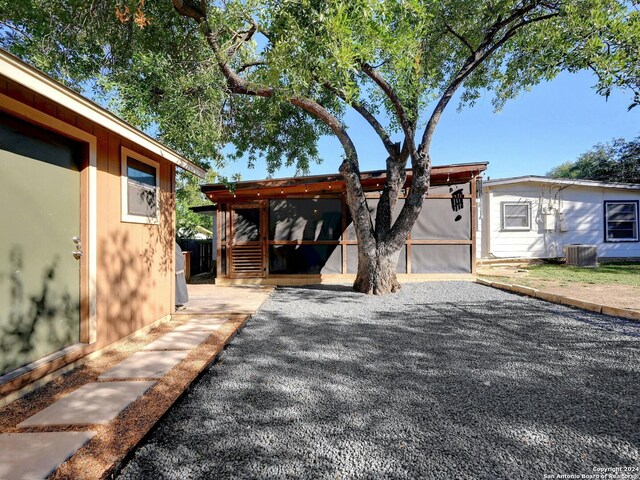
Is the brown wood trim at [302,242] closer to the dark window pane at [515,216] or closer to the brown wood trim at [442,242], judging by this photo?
the brown wood trim at [442,242]

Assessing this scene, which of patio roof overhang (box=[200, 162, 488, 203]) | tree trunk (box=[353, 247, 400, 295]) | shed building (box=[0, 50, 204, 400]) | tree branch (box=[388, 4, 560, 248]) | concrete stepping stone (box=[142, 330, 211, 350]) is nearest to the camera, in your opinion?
shed building (box=[0, 50, 204, 400])

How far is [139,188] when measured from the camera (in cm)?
355

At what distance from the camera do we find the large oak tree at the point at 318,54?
14.3 feet

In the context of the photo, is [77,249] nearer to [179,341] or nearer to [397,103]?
[179,341]

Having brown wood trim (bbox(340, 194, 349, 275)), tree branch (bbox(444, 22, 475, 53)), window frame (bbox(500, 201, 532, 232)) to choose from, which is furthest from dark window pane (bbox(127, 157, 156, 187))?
window frame (bbox(500, 201, 532, 232))

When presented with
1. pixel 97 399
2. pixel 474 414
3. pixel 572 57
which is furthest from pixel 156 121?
pixel 572 57

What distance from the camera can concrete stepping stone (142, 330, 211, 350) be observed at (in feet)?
10.2

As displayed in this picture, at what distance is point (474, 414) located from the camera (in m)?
1.83

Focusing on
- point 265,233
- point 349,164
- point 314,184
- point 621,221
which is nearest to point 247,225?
point 265,233

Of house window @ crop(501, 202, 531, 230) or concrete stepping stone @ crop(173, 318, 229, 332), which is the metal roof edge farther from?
concrete stepping stone @ crop(173, 318, 229, 332)

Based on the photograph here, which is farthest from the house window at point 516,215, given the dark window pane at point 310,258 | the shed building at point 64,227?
the shed building at point 64,227

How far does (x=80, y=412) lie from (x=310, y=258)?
591 cm

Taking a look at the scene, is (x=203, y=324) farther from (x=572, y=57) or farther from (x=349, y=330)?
(x=572, y=57)

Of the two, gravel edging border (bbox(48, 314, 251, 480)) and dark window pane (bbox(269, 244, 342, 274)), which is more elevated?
dark window pane (bbox(269, 244, 342, 274))
